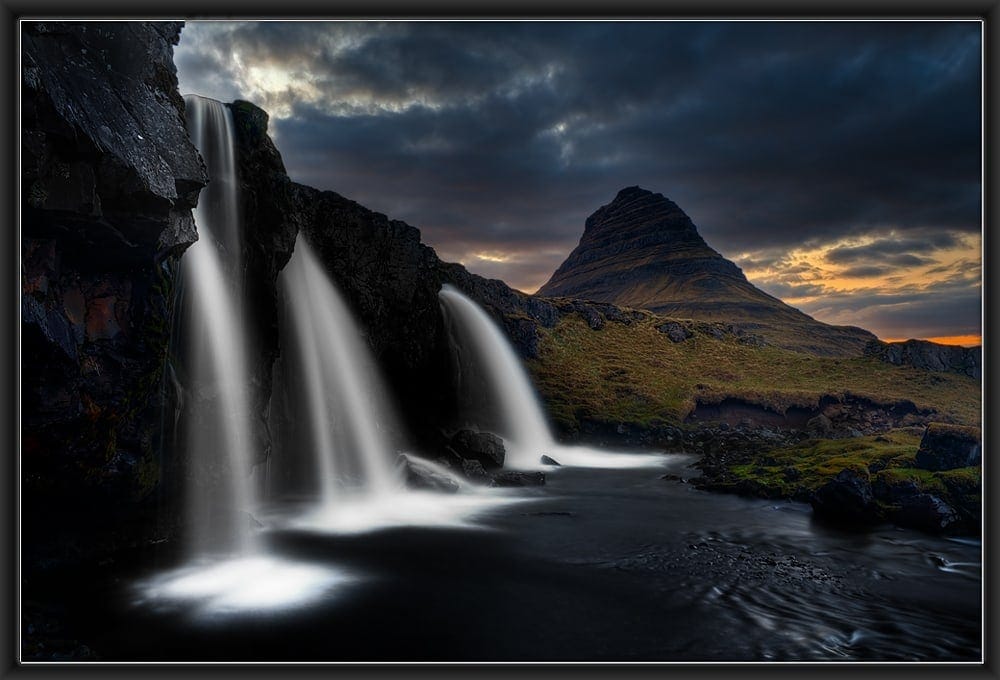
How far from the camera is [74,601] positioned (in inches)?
506

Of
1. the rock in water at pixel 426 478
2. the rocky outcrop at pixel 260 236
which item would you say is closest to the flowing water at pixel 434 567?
the rock in water at pixel 426 478

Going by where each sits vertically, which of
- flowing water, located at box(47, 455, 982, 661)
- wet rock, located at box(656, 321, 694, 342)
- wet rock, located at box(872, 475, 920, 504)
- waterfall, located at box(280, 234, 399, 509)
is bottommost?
flowing water, located at box(47, 455, 982, 661)

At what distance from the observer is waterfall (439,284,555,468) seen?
53.2m

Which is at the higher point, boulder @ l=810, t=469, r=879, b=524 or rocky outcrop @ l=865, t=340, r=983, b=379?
rocky outcrop @ l=865, t=340, r=983, b=379

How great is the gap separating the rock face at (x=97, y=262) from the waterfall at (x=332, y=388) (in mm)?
13449

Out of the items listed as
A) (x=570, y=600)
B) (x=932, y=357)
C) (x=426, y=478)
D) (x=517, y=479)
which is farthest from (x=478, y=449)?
(x=932, y=357)

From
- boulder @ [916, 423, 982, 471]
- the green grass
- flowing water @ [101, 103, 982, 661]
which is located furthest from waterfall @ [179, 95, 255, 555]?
boulder @ [916, 423, 982, 471]

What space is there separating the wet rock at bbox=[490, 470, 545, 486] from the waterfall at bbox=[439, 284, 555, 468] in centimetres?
1408

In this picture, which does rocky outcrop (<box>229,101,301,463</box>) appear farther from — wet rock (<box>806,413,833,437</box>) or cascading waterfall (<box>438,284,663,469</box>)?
wet rock (<box>806,413,833,437</box>)

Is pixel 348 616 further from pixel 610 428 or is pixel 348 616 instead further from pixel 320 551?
pixel 610 428

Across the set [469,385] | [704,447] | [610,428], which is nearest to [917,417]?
[704,447]

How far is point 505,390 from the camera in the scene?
5816 centimetres

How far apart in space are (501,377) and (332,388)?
2768 cm

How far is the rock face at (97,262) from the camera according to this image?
1128cm
